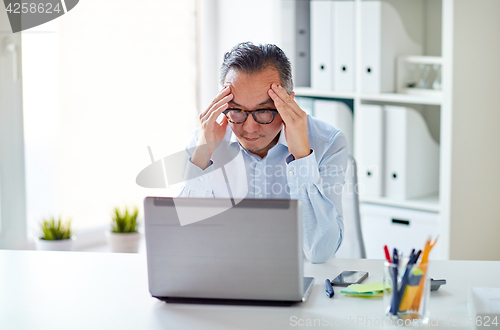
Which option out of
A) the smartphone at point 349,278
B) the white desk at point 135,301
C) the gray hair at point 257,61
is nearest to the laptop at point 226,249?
the white desk at point 135,301

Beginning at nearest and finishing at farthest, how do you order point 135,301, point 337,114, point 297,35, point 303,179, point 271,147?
1. point 135,301
2. point 303,179
3. point 271,147
4. point 337,114
5. point 297,35

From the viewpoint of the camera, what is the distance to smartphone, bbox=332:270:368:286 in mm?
1189

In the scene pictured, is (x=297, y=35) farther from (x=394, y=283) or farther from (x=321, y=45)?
(x=394, y=283)

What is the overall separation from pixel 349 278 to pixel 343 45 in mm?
1509

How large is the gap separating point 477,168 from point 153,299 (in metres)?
1.59

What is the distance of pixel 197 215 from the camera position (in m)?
1.03

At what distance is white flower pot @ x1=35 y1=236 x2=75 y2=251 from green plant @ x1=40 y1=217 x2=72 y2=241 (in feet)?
0.10

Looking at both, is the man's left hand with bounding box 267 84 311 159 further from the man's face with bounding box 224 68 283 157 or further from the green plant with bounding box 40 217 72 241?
the green plant with bounding box 40 217 72 241

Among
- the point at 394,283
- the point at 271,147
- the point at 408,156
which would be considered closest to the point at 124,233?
the point at 271,147

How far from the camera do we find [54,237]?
231 centimetres

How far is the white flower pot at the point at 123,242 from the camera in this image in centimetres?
244

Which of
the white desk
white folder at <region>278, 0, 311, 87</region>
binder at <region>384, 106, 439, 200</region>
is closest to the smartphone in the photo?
the white desk

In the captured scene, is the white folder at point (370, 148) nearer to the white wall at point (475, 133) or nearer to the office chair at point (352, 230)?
the white wall at point (475, 133)

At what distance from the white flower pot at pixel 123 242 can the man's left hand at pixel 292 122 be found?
1.20m
